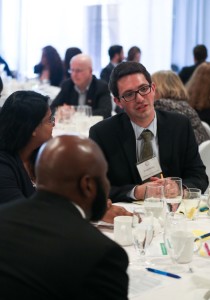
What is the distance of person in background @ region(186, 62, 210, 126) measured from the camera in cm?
550

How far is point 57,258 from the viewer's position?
1.21 m

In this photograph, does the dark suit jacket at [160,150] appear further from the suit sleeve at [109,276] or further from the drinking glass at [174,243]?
the suit sleeve at [109,276]

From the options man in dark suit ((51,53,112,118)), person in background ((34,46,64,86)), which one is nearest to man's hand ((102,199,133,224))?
man in dark suit ((51,53,112,118))

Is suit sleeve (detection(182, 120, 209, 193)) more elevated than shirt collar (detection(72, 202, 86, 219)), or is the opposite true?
shirt collar (detection(72, 202, 86, 219))

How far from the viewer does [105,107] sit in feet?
20.2

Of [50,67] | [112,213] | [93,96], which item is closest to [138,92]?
[112,213]

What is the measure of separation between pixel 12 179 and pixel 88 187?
1131 mm

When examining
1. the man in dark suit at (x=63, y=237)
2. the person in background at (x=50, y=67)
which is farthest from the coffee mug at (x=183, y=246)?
the person in background at (x=50, y=67)

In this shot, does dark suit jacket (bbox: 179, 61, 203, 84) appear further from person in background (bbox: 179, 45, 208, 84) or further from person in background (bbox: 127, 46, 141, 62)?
person in background (bbox: 127, 46, 141, 62)

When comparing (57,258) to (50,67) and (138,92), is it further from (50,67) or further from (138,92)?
(50,67)

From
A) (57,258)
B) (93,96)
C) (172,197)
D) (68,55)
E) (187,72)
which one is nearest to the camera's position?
(57,258)

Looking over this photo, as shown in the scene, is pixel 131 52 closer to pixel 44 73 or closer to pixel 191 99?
pixel 44 73

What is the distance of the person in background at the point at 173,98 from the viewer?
4.54 meters

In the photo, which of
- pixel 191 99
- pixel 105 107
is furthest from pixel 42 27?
pixel 191 99
